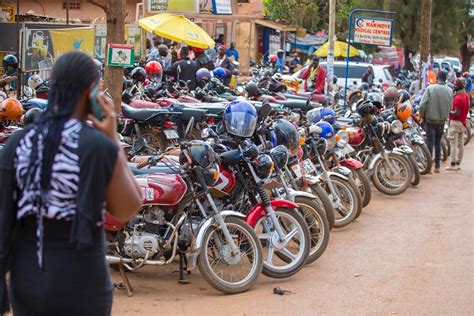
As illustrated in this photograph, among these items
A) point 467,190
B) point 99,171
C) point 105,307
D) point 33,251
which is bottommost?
point 467,190

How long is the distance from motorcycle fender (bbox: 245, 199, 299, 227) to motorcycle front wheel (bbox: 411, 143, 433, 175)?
7889mm

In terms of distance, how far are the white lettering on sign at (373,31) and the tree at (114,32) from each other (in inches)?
404

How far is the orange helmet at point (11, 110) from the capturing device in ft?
26.5

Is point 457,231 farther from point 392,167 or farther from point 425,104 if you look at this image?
point 425,104

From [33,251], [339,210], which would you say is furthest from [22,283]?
[339,210]

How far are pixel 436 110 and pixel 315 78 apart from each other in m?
8.09

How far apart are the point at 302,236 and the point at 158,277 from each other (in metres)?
1.30

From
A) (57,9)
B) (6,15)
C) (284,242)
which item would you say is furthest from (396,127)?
(57,9)

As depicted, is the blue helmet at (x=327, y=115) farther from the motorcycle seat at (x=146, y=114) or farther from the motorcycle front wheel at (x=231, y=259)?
the motorcycle front wheel at (x=231, y=259)

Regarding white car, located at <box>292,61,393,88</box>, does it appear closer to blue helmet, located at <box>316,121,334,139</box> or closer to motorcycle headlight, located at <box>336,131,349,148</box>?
motorcycle headlight, located at <box>336,131,349,148</box>

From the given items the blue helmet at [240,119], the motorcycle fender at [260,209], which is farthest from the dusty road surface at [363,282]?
the blue helmet at [240,119]

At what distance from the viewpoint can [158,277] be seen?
7605 millimetres

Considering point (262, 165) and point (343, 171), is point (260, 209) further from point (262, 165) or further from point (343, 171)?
point (343, 171)

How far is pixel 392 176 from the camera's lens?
12.9 meters
